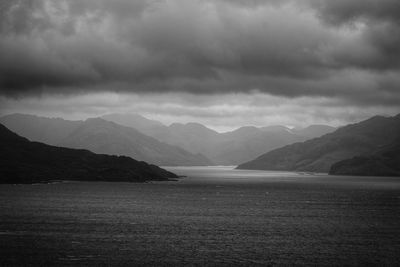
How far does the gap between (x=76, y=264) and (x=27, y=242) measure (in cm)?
2393

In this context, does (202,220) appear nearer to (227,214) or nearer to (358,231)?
(227,214)

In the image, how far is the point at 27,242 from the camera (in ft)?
317

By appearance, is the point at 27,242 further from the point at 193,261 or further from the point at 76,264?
the point at 193,261

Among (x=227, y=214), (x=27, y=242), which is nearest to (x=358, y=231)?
(x=227, y=214)

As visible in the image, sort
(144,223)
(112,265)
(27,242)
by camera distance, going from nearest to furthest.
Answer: (112,265) → (27,242) → (144,223)

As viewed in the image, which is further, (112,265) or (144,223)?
(144,223)

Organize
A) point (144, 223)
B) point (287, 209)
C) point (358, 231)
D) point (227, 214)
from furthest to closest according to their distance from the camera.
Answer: point (287, 209)
point (227, 214)
point (144, 223)
point (358, 231)

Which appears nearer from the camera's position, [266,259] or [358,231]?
[266,259]

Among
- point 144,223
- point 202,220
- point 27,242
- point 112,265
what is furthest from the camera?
point 202,220

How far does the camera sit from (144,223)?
441ft

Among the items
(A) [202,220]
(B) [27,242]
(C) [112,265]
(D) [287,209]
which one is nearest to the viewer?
(C) [112,265]

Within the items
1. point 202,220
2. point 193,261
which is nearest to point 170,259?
point 193,261

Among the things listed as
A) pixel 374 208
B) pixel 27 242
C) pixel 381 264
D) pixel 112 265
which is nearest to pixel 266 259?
pixel 381 264

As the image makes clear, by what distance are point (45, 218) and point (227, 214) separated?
6116 centimetres
